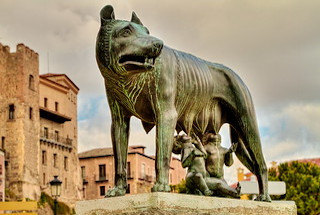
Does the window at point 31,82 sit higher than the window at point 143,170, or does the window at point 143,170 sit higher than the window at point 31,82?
the window at point 31,82

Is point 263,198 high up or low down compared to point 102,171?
down

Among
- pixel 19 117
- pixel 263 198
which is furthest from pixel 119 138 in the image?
pixel 19 117

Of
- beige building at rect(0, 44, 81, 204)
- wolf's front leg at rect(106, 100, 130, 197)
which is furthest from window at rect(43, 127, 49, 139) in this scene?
wolf's front leg at rect(106, 100, 130, 197)

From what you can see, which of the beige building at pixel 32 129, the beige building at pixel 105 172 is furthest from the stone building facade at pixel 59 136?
the beige building at pixel 105 172

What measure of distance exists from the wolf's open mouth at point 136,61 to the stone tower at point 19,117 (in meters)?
55.5

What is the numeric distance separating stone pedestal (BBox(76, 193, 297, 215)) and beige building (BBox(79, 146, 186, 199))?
71124 millimetres

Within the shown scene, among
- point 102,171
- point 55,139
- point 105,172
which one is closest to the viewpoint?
point 55,139

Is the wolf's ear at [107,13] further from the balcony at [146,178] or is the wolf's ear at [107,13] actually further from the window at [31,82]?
the balcony at [146,178]

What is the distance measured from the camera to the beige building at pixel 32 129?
6044 centimetres

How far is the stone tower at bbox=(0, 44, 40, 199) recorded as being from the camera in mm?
60438

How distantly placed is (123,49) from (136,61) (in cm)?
17

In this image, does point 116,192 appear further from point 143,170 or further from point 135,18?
point 143,170

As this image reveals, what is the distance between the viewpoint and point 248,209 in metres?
6.69

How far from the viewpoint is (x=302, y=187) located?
4012 cm
